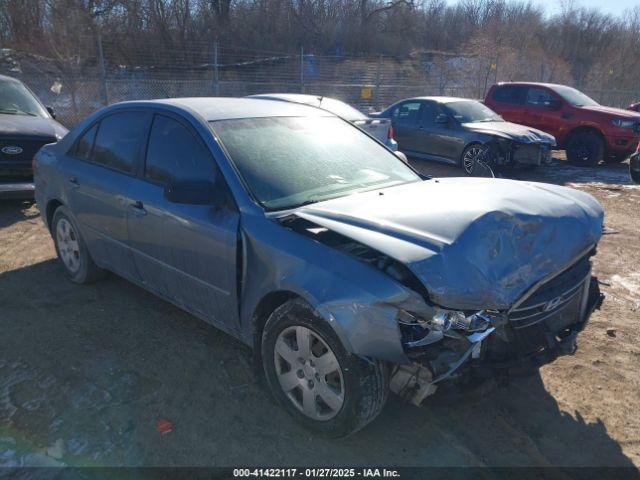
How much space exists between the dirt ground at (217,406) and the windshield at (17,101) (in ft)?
15.3

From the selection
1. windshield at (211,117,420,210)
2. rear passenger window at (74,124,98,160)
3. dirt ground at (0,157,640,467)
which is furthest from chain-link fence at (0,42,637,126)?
windshield at (211,117,420,210)

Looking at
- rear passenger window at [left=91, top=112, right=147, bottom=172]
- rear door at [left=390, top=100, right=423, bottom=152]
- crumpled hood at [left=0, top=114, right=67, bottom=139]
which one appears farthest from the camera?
rear door at [left=390, top=100, right=423, bottom=152]

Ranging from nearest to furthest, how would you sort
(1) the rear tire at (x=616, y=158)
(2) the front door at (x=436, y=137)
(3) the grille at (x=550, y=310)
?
(3) the grille at (x=550, y=310), (2) the front door at (x=436, y=137), (1) the rear tire at (x=616, y=158)

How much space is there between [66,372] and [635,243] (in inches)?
242

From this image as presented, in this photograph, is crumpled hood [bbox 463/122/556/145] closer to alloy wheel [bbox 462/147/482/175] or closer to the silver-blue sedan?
alloy wheel [bbox 462/147/482/175]

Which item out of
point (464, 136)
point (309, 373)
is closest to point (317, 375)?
point (309, 373)

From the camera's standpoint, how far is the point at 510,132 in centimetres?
996

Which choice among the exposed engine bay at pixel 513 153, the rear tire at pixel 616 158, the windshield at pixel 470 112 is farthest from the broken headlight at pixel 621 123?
the windshield at pixel 470 112

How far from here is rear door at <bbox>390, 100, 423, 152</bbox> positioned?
11.0 meters

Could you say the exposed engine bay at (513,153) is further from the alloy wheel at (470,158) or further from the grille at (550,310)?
the grille at (550,310)

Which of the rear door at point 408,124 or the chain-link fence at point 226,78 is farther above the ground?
the chain-link fence at point 226,78

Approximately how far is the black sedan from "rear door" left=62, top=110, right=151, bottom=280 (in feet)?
22.9

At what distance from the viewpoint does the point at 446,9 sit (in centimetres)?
4297

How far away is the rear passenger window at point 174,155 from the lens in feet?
10.9
